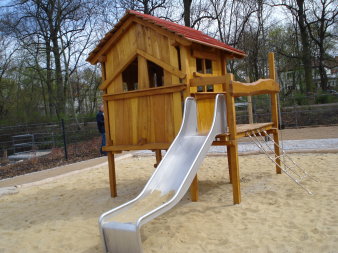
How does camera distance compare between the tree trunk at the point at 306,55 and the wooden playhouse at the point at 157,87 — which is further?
the tree trunk at the point at 306,55

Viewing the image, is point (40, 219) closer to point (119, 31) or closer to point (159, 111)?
point (159, 111)

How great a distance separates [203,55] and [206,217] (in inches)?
109

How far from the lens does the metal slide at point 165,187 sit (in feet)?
11.3

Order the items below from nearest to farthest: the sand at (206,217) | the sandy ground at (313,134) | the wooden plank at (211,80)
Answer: the sand at (206,217) → the wooden plank at (211,80) → the sandy ground at (313,134)

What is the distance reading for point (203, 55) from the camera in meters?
5.79

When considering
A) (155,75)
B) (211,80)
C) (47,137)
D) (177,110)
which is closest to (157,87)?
(177,110)

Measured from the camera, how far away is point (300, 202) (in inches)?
192

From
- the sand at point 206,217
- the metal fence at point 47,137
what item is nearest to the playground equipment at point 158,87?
the sand at point 206,217

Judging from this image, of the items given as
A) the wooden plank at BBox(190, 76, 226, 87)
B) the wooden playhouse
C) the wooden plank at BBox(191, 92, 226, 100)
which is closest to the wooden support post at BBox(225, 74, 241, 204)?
the wooden playhouse

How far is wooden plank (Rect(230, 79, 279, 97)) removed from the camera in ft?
16.4

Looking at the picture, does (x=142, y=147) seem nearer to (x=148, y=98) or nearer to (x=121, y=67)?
(x=148, y=98)

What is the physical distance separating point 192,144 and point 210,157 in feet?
16.6

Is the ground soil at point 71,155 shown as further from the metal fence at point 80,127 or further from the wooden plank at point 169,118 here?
the wooden plank at point 169,118

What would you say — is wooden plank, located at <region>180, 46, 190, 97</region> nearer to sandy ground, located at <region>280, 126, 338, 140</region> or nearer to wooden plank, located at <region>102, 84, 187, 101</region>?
wooden plank, located at <region>102, 84, 187, 101</region>
